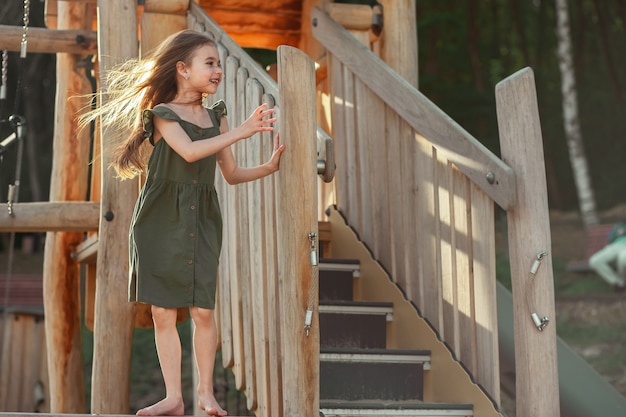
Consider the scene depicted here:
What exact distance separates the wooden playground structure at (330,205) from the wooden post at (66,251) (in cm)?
40

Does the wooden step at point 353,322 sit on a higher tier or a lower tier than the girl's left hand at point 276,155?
lower

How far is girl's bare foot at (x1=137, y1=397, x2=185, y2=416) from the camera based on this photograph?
142 inches

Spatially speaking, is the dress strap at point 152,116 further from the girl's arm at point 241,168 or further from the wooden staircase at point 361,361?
the wooden staircase at point 361,361

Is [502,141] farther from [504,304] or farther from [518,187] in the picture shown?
[504,304]

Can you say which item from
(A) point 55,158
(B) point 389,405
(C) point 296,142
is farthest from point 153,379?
(C) point 296,142

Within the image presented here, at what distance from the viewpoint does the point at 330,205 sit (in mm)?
6141

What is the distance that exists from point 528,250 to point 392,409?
34.8 inches

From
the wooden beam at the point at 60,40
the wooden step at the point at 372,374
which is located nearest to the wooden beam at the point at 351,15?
the wooden beam at the point at 60,40

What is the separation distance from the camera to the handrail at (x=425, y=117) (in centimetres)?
407

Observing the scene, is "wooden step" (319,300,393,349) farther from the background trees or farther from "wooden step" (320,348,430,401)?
the background trees

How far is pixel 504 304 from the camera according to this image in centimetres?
676

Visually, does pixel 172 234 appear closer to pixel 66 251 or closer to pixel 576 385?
pixel 576 385

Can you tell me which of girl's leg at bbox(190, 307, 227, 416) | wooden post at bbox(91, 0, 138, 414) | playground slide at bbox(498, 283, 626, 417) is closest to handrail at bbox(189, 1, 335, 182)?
wooden post at bbox(91, 0, 138, 414)

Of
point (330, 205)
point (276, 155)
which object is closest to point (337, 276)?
point (330, 205)
